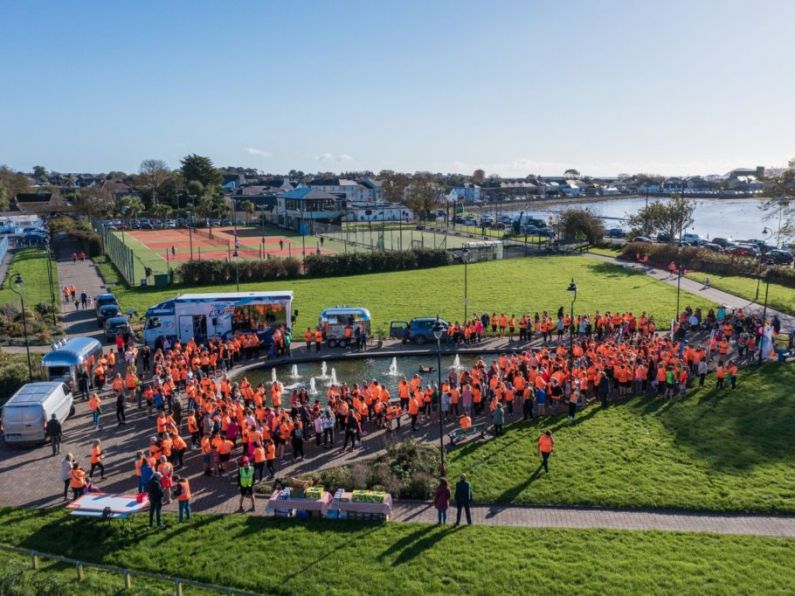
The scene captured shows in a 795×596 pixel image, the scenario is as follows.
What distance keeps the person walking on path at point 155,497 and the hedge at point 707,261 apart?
42.7 meters

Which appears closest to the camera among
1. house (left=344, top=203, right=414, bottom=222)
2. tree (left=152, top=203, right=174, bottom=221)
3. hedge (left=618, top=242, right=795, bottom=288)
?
hedge (left=618, top=242, right=795, bottom=288)

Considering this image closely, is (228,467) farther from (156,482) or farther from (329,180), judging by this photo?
(329,180)

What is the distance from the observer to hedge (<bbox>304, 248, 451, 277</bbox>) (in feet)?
163

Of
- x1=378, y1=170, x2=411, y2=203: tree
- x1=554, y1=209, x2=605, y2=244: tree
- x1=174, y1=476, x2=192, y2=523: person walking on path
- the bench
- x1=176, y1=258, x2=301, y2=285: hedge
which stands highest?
x1=378, y1=170, x2=411, y2=203: tree

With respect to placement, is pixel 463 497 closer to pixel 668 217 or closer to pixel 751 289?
pixel 751 289

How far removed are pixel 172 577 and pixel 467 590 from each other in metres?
5.54

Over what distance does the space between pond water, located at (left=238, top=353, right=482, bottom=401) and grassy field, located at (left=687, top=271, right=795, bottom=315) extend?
61.7 feet

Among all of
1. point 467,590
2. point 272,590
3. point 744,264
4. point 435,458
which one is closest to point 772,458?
point 435,458

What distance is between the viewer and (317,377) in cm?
2700

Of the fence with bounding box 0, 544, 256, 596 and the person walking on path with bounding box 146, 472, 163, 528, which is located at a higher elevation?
the person walking on path with bounding box 146, 472, 163, 528

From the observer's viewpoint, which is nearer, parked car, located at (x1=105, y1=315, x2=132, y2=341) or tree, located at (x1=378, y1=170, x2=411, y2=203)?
parked car, located at (x1=105, y1=315, x2=132, y2=341)

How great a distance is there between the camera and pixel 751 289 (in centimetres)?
4125

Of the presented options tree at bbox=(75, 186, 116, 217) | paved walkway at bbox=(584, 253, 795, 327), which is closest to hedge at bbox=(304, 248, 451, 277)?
paved walkway at bbox=(584, 253, 795, 327)

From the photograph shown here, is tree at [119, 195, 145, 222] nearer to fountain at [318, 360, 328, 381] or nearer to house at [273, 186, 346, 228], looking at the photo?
house at [273, 186, 346, 228]
